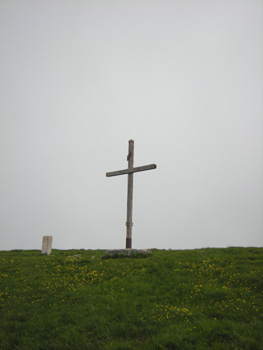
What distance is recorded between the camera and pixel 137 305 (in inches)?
360

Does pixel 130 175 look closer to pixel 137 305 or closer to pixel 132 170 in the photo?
pixel 132 170

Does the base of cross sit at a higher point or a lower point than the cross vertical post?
lower

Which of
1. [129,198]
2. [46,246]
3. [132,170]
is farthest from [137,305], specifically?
[46,246]

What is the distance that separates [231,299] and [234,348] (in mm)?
2892

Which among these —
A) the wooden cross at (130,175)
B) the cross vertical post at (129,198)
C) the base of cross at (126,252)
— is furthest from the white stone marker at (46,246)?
the cross vertical post at (129,198)

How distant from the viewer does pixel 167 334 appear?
23.4ft

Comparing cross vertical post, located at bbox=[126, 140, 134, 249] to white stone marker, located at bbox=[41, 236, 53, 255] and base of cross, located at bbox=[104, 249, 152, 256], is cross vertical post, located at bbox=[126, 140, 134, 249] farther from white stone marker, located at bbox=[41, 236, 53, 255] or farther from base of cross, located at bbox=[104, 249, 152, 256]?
white stone marker, located at bbox=[41, 236, 53, 255]

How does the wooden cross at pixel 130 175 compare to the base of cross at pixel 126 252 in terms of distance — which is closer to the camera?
the base of cross at pixel 126 252

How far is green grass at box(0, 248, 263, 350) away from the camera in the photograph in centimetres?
715

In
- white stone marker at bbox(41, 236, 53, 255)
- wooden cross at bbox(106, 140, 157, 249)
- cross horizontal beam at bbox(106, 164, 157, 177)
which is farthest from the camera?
white stone marker at bbox(41, 236, 53, 255)

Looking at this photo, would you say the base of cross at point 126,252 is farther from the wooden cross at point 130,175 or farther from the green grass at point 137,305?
the green grass at point 137,305

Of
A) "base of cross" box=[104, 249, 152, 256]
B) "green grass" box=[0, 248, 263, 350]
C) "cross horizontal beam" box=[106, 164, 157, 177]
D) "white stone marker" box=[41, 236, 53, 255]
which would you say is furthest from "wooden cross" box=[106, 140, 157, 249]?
"white stone marker" box=[41, 236, 53, 255]

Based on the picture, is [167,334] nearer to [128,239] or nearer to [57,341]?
[57,341]

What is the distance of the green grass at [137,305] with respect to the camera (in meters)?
7.15
